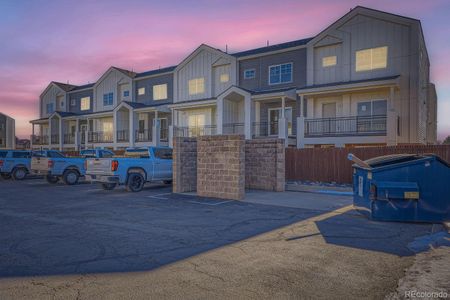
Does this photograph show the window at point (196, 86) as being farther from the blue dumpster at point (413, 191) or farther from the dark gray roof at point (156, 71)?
the blue dumpster at point (413, 191)

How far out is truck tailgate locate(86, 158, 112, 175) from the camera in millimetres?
13688

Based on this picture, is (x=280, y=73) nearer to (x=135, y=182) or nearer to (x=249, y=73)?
(x=249, y=73)

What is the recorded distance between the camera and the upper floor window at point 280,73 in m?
23.7

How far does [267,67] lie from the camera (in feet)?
80.7

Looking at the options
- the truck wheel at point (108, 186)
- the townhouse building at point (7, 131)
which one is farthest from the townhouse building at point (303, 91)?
the townhouse building at point (7, 131)

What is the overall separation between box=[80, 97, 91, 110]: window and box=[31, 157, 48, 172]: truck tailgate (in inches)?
818

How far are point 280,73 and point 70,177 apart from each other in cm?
1508

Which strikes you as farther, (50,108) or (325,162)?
(50,108)

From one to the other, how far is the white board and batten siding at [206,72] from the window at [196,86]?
24 centimetres

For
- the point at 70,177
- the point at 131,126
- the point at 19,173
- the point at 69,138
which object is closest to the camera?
the point at 70,177

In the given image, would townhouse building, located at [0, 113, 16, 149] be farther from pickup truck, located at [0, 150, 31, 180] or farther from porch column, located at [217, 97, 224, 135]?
porch column, located at [217, 97, 224, 135]

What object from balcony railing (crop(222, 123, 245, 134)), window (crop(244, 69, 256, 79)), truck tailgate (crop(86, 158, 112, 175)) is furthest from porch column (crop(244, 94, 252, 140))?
→ truck tailgate (crop(86, 158, 112, 175))

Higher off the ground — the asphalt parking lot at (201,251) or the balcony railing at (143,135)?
the balcony railing at (143,135)

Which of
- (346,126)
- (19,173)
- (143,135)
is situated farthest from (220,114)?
(19,173)
